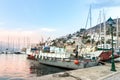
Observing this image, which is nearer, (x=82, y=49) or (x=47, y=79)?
(x=47, y=79)

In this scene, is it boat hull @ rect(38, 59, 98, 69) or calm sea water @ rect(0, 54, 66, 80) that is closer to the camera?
calm sea water @ rect(0, 54, 66, 80)

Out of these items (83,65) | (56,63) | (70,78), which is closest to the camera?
(70,78)

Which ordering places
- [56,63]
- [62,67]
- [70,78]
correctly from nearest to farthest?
[70,78]
[62,67]
[56,63]

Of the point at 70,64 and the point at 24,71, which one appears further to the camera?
the point at 24,71

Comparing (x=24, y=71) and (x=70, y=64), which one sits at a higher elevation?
(x=70, y=64)

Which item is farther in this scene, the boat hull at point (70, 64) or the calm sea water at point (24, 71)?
the boat hull at point (70, 64)

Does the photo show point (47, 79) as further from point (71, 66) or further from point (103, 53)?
point (103, 53)

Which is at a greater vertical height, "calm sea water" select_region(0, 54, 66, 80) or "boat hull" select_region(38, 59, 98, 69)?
"boat hull" select_region(38, 59, 98, 69)

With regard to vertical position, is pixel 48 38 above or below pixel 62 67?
above

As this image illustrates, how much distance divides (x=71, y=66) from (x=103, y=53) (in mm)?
12409

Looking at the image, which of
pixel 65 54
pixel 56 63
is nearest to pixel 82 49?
pixel 65 54

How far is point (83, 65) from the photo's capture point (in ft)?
145

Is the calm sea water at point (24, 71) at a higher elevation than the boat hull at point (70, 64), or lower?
lower

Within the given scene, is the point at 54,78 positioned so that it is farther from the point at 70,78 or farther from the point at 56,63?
the point at 56,63
